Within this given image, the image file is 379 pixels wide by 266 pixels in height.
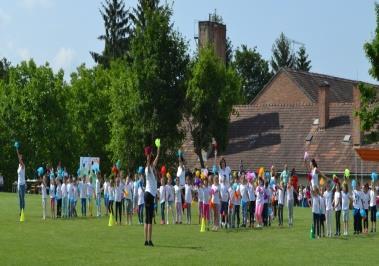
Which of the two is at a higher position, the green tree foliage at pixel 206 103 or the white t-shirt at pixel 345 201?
the green tree foliage at pixel 206 103

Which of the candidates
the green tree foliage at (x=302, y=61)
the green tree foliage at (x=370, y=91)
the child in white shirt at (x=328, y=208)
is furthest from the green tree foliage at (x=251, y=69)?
the child in white shirt at (x=328, y=208)

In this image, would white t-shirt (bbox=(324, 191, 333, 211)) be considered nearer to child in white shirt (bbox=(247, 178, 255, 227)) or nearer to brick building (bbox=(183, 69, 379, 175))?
child in white shirt (bbox=(247, 178, 255, 227))

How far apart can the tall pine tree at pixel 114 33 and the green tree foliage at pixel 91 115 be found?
1199 centimetres

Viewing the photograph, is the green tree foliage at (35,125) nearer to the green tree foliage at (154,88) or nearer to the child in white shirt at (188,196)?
the green tree foliage at (154,88)

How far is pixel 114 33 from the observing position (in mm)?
94250

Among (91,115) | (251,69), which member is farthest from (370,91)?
(251,69)

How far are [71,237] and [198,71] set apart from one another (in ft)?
133

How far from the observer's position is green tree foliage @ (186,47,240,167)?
6638cm

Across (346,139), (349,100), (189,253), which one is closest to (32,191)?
(346,139)

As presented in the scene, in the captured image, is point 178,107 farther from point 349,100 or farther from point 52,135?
point 349,100

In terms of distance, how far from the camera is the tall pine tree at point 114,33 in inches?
3696

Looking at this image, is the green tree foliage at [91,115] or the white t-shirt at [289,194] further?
the green tree foliage at [91,115]

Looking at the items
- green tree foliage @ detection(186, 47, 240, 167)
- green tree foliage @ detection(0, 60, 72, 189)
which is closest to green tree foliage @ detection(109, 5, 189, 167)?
green tree foliage @ detection(186, 47, 240, 167)

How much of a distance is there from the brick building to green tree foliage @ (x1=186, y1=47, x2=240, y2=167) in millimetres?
3725
